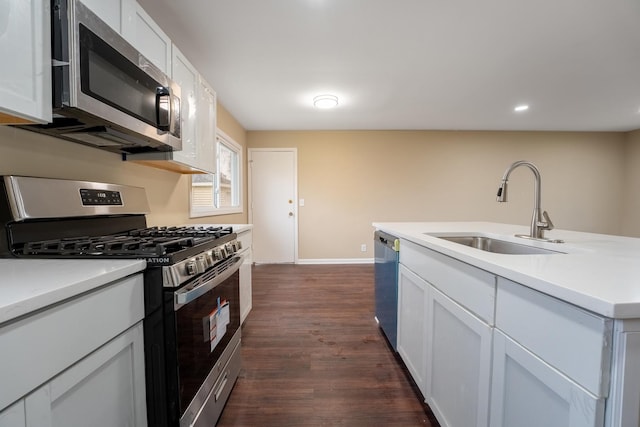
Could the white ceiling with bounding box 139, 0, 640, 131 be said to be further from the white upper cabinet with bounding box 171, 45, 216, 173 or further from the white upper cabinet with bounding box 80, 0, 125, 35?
the white upper cabinet with bounding box 80, 0, 125, 35

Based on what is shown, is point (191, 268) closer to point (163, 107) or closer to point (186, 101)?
point (163, 107)

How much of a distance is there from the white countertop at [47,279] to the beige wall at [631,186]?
704 centimetres

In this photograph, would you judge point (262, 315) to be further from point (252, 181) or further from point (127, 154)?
point (252, 181)

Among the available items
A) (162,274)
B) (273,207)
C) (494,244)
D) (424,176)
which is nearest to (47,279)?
(162,274)

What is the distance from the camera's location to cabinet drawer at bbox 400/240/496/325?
82cm

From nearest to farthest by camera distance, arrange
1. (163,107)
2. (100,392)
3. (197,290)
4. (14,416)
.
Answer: (14,416) → (100,392) → (197,290) → (163,107)

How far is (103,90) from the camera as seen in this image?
0.93m

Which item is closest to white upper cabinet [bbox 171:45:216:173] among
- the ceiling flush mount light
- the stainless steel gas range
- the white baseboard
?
the stainless steel gas range

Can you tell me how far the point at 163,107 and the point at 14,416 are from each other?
1.22 m

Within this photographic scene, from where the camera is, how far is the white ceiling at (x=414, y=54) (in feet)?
5.37

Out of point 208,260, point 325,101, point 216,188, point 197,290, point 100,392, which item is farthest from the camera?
point 216,188

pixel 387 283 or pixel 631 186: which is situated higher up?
pixel 631 186

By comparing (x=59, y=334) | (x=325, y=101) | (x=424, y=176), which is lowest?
(x=59, y=334)

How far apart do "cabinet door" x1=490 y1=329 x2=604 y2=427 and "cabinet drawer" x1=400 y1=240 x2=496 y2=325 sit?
0.33ft
